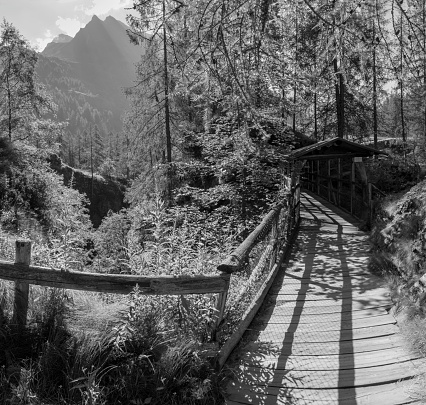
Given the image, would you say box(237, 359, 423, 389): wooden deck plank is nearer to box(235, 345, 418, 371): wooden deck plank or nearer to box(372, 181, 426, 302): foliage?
box(235, 345, 418, 371): wooden deck plank

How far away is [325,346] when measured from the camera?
4.32 m

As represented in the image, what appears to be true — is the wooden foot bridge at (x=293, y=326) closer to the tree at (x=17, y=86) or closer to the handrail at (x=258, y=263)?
the handrail at (x=258, y=263)

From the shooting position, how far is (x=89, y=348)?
3340mm

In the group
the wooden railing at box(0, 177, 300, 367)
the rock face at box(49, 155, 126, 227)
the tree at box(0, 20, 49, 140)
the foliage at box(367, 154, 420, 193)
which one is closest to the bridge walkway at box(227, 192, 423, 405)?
the wooden railing at box(0, 177, 300, 367)

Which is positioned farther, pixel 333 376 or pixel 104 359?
pixel 333 376

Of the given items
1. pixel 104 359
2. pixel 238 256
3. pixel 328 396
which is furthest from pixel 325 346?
pixel 104 359

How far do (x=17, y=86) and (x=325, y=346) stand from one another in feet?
63.9

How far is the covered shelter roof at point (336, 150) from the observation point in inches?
543

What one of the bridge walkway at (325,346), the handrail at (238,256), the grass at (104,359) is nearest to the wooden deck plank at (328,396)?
the bridge walkway at (325,346)

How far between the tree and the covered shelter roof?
43.5ft

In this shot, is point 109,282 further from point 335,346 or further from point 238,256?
point 335,346

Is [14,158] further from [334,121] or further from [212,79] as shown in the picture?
[334,121]

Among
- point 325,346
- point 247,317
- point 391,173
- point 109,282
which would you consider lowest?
point 325,346

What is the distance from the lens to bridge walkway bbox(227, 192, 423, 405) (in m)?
3.45
